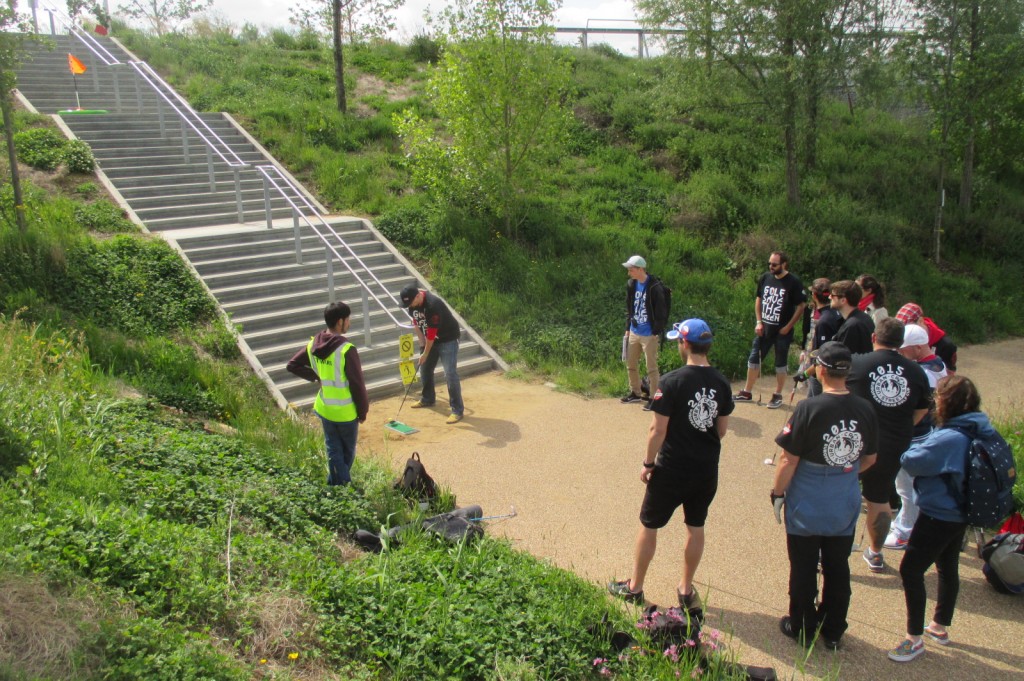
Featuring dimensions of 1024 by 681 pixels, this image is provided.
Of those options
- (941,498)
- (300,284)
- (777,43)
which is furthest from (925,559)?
(777,43)

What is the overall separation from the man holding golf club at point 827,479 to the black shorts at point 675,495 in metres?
0.41

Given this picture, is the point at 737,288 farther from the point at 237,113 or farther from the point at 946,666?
the point at 237,113

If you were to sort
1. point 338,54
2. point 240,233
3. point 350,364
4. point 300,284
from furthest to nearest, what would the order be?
point 338,54 < point 240,233 < point 300,284 < point 350,364

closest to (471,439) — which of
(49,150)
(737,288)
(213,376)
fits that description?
(213,376)

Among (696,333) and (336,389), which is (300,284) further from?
(696,333)

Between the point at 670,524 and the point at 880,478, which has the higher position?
the point at 880,478

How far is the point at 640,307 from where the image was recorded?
29.0 ft

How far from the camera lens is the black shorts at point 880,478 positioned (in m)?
5.14

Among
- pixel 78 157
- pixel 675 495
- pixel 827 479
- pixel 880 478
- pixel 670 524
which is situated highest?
pixel 78 157

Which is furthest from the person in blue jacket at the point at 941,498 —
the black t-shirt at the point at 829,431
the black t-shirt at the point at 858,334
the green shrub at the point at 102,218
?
the green shrub at the point at 102,218

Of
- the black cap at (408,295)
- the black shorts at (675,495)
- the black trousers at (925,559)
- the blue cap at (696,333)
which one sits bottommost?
the black trousers at (925,559)

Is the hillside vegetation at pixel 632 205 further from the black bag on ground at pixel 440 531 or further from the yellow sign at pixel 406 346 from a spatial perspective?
the black bag on ground at pixel 440 531

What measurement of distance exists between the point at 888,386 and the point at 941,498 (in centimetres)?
99

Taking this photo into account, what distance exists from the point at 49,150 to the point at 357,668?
1227 centimetres
